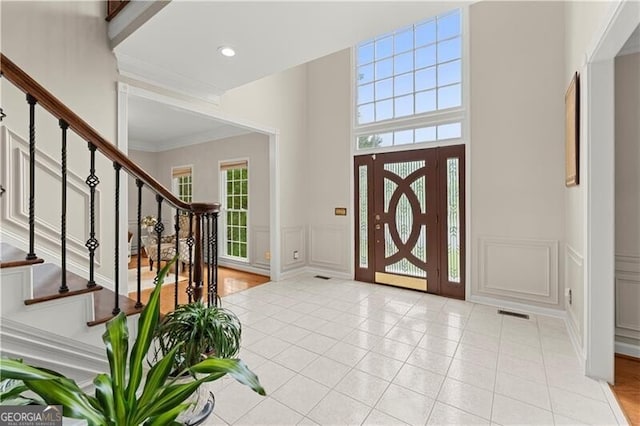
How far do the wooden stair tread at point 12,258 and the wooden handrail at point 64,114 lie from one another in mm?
608

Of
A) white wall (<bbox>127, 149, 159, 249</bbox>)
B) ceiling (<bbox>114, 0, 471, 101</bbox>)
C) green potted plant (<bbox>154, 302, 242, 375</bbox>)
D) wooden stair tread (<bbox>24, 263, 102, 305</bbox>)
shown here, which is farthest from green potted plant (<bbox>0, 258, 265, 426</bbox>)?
white wall (<bbox>127, 149, 159, 249</bbox>)

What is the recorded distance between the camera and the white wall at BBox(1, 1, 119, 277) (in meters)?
2.29

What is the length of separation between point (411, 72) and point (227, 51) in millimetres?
2620

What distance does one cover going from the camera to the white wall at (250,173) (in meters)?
5.36

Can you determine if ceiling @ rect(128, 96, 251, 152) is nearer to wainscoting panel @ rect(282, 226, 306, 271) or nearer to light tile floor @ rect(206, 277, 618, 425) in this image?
wainscoting panel @ rect(282, 226, 306, 271)

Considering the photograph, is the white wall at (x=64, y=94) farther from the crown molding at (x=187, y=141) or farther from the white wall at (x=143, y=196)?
the white wall at (x=143, y=196)

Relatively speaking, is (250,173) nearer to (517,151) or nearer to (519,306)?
(517,151)

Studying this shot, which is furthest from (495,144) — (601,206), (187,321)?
(187,321)

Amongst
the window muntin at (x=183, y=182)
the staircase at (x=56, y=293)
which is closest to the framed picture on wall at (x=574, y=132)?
the staircase at (x=56, y=293)

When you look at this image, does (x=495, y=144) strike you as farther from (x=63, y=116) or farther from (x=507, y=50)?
(x=63, y=116)

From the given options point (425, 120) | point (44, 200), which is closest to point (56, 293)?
point (44, 200)

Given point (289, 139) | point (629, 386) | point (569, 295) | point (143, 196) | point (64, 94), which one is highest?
point (289, 139)

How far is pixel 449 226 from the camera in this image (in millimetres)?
3898

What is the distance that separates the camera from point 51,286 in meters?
1.55
